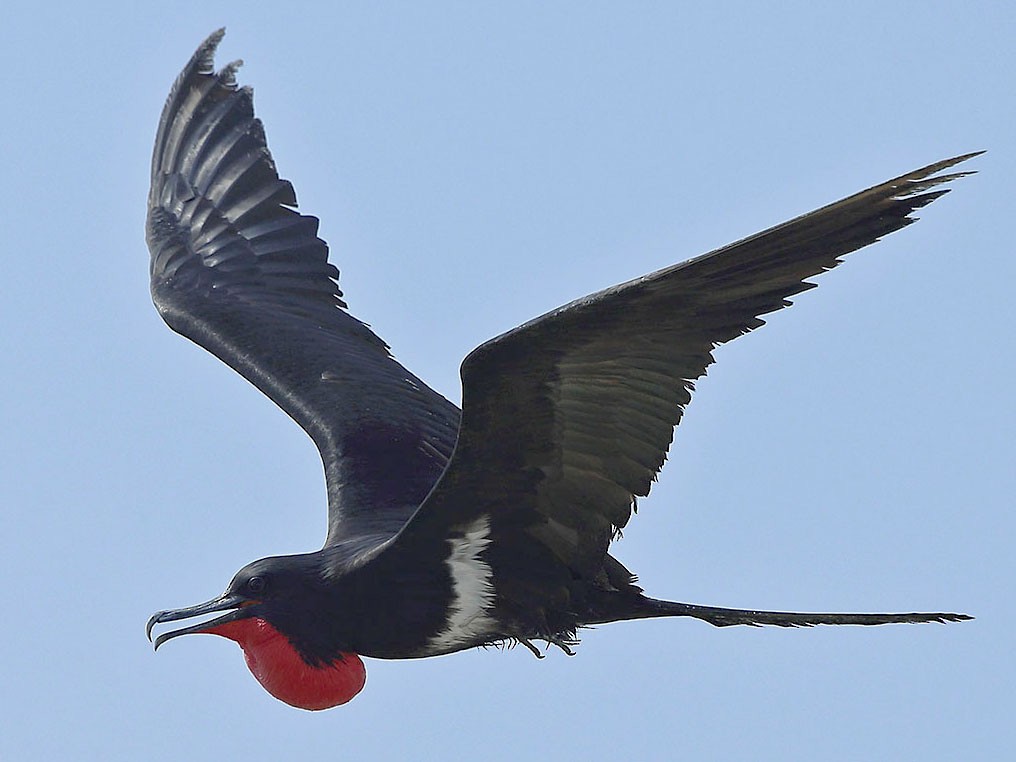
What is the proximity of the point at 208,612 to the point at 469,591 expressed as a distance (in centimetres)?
100

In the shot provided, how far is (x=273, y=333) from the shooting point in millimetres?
9438

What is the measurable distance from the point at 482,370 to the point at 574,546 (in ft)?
3.50

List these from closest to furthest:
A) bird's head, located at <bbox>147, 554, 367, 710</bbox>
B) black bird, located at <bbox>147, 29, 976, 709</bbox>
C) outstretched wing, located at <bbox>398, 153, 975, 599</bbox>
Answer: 1. outstretched wing, located at <bbox>398, 153, 975, 599</bbox>
2. black bird, located at <bbox>147, 29, 976, 709</bbox>
3. bird's head, located at <bbox>147, 554, 367, 710</bbox>

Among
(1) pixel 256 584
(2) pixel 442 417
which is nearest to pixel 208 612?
(1) pixel 256 584

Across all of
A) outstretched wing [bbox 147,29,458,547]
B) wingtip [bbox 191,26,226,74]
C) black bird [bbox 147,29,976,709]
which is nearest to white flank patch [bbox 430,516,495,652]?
black bird [bbox 147,29,976,709]

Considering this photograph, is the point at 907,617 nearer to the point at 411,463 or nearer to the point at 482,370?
the point at 482,370

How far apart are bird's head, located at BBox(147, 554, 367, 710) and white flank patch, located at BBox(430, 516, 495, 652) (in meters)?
0.42

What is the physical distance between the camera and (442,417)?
912cm

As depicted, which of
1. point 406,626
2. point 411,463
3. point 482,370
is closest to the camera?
point 482,370

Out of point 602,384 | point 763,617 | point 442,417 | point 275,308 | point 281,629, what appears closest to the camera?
point 602,384

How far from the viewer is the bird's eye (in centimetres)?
751

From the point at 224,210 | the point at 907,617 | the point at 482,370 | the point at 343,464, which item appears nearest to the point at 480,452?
the point at 482,370

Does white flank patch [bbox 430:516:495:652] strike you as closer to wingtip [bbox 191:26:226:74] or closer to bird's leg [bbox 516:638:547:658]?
bird's leg [bbox 516:638:547:658]

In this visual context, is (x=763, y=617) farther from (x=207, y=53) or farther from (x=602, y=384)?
(x=207, y=53)
